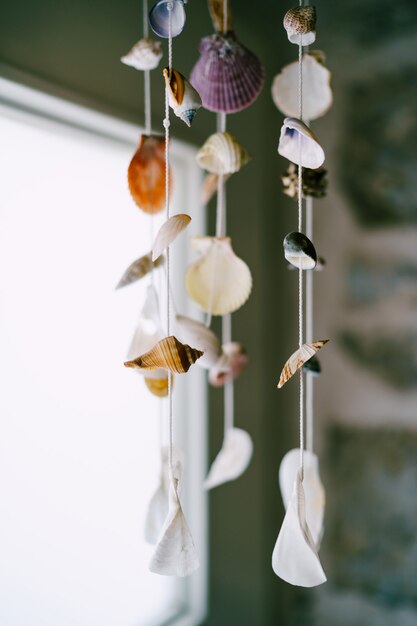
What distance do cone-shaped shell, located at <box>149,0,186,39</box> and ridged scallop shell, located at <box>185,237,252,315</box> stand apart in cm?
22

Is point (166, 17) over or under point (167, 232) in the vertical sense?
over

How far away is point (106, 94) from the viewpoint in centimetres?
98

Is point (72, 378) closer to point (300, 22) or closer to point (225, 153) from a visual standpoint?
point (225, 153)

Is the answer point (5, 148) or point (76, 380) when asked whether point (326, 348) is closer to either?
point (76, 380)

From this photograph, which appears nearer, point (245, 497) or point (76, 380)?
point (76, 380)

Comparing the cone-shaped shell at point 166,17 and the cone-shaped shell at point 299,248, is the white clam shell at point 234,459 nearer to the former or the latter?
the cone-shaped shell at point 299,248

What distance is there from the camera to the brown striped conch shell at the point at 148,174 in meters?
0.69

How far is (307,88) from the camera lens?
70 cm

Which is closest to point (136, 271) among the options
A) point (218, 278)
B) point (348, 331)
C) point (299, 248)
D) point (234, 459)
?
point (218, 278)

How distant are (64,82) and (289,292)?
767 mm

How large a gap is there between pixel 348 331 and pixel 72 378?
662mm

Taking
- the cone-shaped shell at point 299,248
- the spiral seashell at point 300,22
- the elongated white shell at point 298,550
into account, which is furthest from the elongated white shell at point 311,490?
the spiral seashell at point 300,22

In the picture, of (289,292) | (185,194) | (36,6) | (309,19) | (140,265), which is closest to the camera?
(309,19)

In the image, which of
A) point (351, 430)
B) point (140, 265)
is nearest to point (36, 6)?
point (140, 265)
